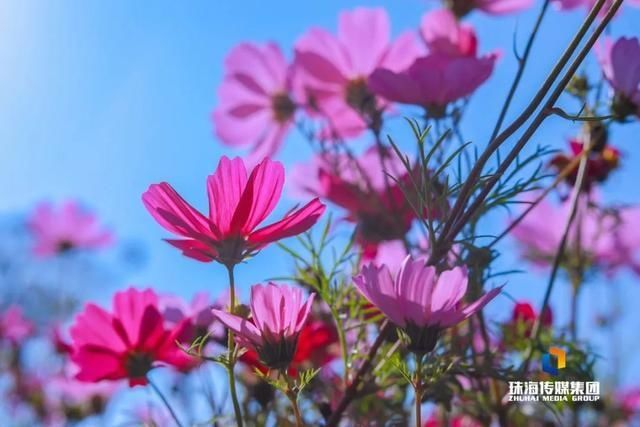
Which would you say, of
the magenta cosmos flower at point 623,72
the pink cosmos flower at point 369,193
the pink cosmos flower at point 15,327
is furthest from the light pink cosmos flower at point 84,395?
the magenta cosmos flower at point 623,72

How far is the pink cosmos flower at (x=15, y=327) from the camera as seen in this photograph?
1358mm

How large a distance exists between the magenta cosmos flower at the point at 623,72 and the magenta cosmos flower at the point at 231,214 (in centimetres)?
23

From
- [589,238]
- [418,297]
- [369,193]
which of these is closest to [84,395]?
[369,193]

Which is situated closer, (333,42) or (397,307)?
(397,307)

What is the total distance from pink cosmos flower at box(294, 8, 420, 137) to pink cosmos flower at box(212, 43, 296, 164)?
0.23ft

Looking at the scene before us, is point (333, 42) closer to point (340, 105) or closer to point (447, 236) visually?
point (340, 105)

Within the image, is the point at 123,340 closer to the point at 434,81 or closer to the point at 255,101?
the point at 434,81

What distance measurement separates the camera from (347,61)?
769mm

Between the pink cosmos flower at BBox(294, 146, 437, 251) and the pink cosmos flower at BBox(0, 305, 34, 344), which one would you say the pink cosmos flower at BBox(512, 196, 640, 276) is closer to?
the pink cosmos flower at BBox(294, 146, 437, 251)

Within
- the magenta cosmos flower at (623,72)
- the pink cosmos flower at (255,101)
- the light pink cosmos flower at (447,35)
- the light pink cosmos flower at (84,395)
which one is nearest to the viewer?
the magenta cosmos flower at (623,72)

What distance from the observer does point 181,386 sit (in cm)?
74

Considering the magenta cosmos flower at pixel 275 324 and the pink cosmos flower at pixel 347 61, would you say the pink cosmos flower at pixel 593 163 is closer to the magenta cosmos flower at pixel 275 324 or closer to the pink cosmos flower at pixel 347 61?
the pink cosmos flower at pixel 347 61

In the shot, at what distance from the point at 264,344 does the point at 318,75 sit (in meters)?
0.41

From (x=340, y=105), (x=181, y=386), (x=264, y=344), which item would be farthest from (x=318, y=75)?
(x=264, y=344)
